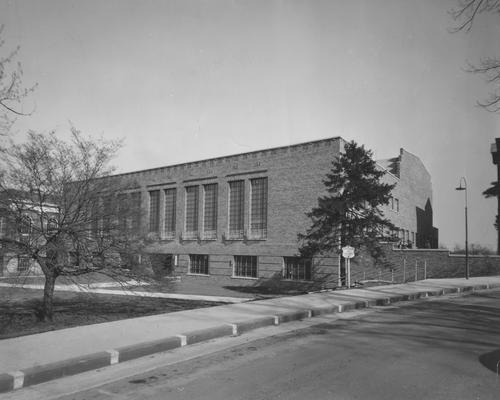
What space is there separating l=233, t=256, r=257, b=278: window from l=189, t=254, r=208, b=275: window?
3350 millimetres

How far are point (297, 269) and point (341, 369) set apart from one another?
23803 mm

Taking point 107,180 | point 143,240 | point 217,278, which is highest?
point 107,180

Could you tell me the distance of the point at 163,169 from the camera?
132ft

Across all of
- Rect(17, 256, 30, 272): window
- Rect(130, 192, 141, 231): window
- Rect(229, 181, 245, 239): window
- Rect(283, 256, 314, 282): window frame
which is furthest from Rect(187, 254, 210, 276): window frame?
Rect(17, 256, 30, 272): window

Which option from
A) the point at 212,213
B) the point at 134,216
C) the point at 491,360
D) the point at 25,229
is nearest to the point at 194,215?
the point at 212,213

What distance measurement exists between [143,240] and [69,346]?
192 inches

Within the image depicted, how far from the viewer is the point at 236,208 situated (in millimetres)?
34562

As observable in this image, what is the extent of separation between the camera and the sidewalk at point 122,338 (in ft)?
20.9

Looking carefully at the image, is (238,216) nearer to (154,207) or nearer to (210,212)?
(210,212)

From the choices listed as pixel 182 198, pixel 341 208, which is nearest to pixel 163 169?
pixel 182 198

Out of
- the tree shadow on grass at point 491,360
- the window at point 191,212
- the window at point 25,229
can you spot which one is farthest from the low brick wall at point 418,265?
the window at point 25,229

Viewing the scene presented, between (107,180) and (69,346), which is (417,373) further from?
(107,180)

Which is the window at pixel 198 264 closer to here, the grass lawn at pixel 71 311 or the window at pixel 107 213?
the grass lawn at pixel 71 311

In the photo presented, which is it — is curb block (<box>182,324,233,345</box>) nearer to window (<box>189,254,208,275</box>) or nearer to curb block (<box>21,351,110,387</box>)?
curb block (<box>21,351,110,387</box>)
